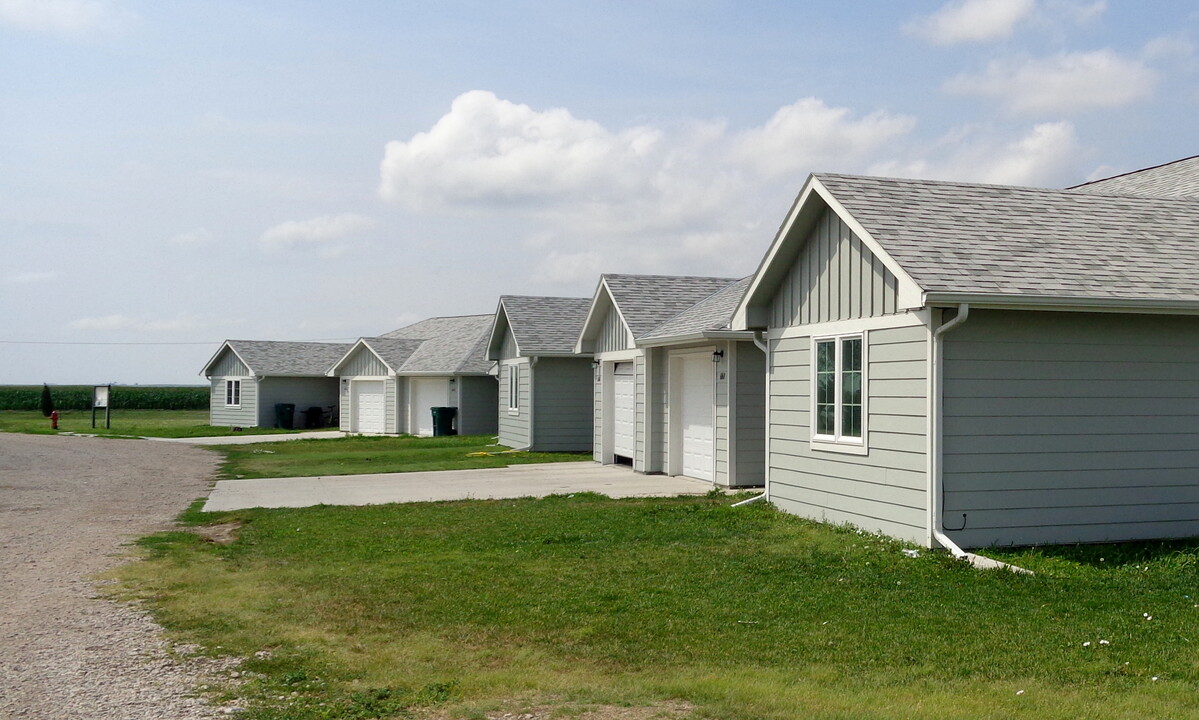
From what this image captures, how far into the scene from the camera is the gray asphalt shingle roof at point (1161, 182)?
53.5 feet

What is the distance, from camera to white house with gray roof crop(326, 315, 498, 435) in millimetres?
36156

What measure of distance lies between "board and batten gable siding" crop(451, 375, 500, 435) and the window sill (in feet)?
76.7

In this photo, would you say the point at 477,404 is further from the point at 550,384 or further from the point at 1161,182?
the point at 1161,182

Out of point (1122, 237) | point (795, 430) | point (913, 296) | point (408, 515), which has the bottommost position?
point (408, 515)

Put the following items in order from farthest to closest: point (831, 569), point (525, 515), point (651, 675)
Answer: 1. point (525, 515)
2. point (831, 569)
3. point (651, 675)

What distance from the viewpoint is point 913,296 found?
10500 millimetres

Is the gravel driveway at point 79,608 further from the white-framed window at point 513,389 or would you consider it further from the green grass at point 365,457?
the white-framed window at point 513,389

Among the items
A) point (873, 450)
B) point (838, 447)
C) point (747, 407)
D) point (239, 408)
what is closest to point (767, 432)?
point (838, 447)

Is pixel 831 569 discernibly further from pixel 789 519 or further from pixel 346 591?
pixel 346 591

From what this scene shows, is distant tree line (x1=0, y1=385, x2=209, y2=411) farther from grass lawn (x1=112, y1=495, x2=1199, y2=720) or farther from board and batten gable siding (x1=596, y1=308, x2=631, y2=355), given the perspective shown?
grass lawn (x1=112, y1=495, x2=1199, y2=720)

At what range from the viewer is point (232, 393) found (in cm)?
4853

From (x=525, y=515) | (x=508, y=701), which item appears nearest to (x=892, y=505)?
(x=525, y=515)

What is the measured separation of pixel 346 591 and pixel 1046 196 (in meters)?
9.77

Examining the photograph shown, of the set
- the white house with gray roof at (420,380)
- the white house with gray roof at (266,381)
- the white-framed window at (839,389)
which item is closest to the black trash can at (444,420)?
the white house with gray roof at (420,380)
